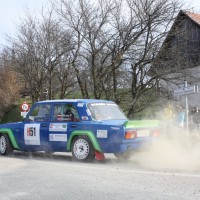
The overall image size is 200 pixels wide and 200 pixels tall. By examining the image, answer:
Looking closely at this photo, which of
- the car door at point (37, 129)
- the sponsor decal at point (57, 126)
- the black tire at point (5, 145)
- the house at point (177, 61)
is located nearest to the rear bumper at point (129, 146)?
the sponsor decal at point (57, 126)

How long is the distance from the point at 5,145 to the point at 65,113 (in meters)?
2.45

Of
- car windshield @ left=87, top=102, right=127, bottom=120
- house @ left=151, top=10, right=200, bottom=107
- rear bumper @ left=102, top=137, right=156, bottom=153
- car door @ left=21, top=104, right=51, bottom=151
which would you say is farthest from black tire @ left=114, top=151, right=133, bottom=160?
house @ left=151, top=10, right=200, bottom=107

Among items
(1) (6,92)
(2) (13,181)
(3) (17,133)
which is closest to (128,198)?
(2) (13,181)

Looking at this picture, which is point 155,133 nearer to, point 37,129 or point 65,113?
point 65,113

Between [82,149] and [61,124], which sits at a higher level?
[61,124]

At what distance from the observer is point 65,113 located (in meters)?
11.2

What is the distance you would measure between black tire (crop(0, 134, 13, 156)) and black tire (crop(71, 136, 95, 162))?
2531 millimetres

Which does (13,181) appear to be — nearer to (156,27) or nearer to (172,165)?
(172,165)

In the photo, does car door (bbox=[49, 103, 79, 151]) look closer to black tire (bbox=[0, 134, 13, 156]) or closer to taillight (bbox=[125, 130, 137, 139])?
taillight (bbox=[125, 130, 137, 139])

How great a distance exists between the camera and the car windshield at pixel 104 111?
35.9ft

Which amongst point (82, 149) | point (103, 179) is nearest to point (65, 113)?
point (82, 149)

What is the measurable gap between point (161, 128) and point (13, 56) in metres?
15.4

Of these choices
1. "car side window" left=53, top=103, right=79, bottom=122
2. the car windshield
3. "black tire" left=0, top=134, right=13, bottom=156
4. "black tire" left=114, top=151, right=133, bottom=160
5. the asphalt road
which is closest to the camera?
the asphalt road

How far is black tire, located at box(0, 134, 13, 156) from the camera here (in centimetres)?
1240
